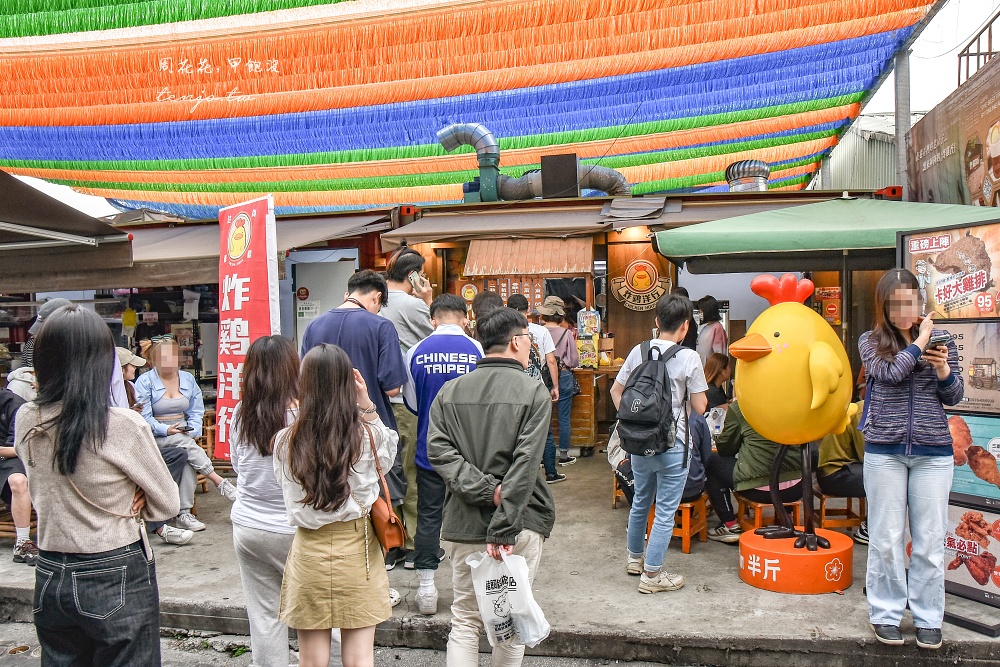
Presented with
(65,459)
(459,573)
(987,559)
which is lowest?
(987,559)

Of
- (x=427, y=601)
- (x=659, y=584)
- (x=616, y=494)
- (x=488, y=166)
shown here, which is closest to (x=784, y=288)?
(x=659, y=584)

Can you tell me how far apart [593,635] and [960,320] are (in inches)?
106

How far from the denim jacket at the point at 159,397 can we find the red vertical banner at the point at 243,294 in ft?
5.11

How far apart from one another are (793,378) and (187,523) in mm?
4741

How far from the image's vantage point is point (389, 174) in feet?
37.2

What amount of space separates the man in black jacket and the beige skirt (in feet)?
11.7

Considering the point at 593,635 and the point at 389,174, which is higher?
the point at 389,174

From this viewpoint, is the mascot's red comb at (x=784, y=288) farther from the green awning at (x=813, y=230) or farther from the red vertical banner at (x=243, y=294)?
the red vertical banner at (x=243, y=294)

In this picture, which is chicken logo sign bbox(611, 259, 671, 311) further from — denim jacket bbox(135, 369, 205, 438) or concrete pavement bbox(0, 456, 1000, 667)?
denim jacket bbox(135, 369, 205, 438)

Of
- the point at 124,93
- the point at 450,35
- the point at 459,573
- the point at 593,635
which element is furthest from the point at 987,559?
the point at 124,93

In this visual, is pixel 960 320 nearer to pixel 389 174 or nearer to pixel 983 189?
pixel 983 189

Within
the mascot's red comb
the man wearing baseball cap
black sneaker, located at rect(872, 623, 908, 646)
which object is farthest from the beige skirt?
the mascot's red comb

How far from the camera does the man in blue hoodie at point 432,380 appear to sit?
4516 millimetres

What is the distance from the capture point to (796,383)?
176 inches
